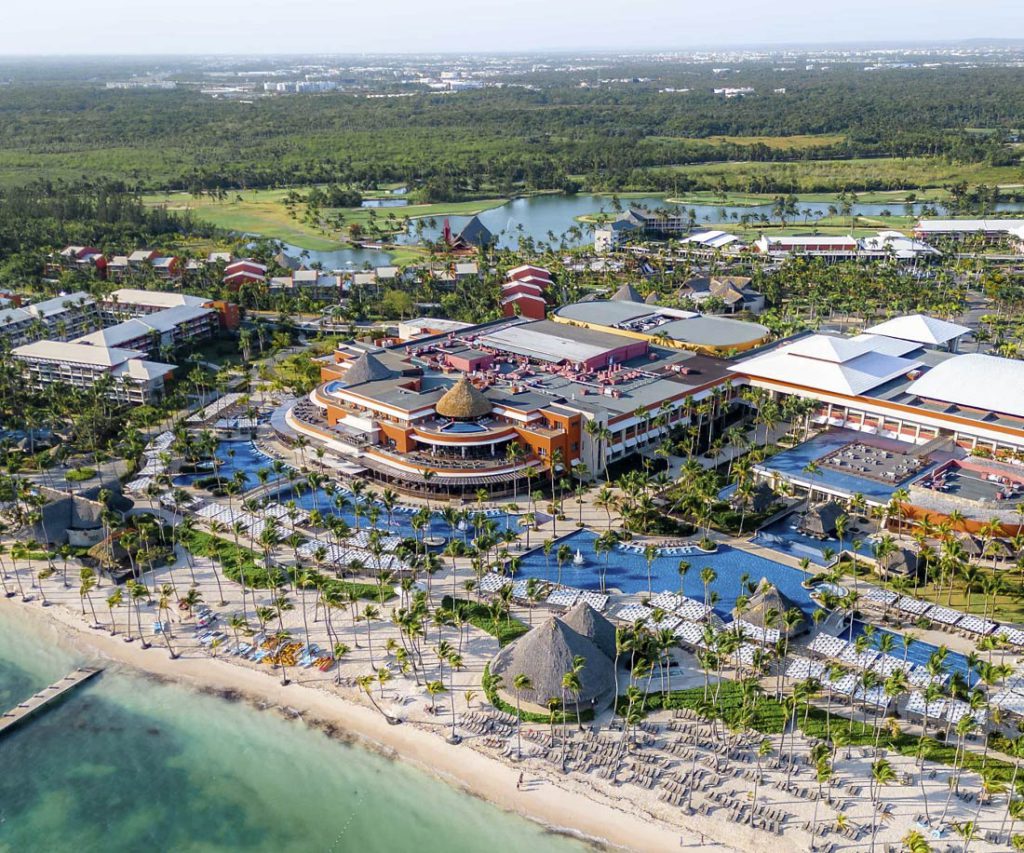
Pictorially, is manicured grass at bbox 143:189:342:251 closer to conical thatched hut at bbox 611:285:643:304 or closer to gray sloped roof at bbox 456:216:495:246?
gray sloped roof at bbox 456:216:495:246

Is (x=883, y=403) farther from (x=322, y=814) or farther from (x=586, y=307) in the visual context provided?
(x=322, y=814)

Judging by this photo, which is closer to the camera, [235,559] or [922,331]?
[235,559]

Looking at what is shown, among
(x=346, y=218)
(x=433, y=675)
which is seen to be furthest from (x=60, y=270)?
(x=433, y=675)

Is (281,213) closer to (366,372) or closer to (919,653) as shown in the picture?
(366,372)

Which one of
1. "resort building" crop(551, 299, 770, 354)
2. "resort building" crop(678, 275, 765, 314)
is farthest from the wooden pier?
"resort building" crop(678, 275, 765, 314)

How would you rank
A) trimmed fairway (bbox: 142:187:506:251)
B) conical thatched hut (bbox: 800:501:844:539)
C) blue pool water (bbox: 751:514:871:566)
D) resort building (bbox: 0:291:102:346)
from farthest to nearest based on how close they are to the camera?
1. trimmed fairway (bbox: 142:187:506:251)
2. resort building (bbox: 0:291:102:346)
3. conical thatched hut (bbox: 800:501:844:539)
4. blue pool water (bbox: 751:514:871:566)

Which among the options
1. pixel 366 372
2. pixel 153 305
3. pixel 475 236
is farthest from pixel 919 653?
pixel 475 236
